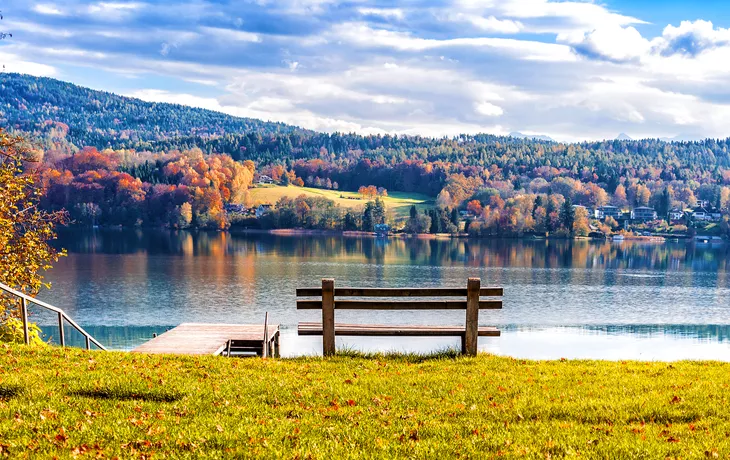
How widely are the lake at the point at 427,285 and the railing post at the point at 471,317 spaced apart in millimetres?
2437

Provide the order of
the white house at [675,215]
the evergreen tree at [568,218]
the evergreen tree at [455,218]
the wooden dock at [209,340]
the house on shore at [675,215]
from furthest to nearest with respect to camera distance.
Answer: the white house at [675,215] → the house on shore at [675,215] → the evergreen tree at [455,218] → the evergreen tree at [568,218] → the wooden dock at [209,340]

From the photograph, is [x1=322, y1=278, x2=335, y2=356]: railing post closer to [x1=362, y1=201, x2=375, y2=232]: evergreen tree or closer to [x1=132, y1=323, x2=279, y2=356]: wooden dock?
[x1=132, y1=323, x2=279, y2=356]: wooden dock

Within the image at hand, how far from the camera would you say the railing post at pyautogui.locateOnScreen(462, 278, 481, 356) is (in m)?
13.3

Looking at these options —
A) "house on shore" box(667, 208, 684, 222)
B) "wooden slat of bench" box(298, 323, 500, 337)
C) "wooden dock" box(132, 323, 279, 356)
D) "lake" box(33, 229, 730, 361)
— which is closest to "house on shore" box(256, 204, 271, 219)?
"lake" box(33, 229, 730, 361)

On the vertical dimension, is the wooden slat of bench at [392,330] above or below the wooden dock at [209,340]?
above

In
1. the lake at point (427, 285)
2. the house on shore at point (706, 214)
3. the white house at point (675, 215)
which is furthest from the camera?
the white house at point (675, 215)

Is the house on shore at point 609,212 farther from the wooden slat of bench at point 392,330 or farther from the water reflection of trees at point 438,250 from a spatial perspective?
the wooden slat of bench at point 392,330

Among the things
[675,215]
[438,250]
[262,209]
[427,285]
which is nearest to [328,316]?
[427,285]

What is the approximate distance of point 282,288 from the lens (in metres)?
61.2

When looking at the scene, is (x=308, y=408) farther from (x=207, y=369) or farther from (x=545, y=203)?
(x=545, y=203)

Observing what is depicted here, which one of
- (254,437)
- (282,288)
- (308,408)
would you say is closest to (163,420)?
(254,437)

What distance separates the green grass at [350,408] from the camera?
7.61m

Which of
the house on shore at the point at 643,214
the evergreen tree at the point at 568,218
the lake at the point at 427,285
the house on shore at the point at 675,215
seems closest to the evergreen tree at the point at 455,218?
the evergreen tree at the point at 568,218

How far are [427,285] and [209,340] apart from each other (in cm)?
4788
